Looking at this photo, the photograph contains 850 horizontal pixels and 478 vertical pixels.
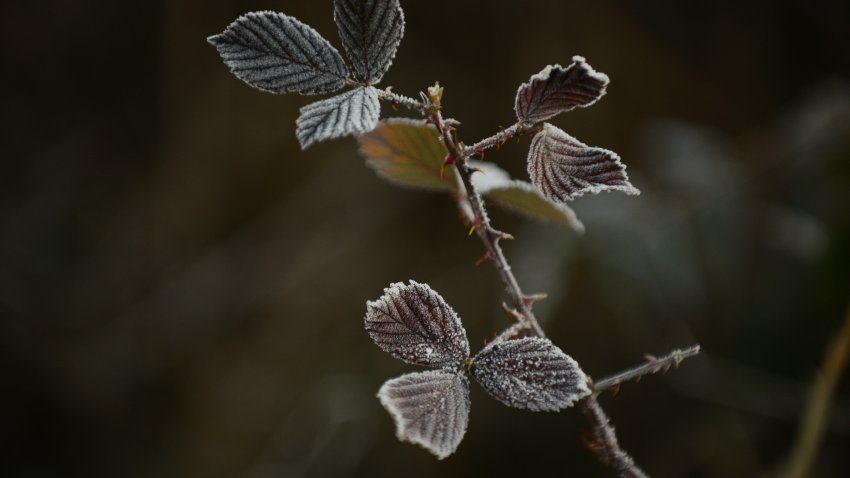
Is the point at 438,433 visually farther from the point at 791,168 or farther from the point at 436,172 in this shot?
the point at 791,168

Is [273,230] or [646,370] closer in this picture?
[646,370]

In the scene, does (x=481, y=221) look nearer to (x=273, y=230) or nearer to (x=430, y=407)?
(x=430, y=407)

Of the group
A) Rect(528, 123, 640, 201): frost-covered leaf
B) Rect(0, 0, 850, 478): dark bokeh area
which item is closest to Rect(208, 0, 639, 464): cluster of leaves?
Rect(528, 123, 640, 201): frost-covered leaf

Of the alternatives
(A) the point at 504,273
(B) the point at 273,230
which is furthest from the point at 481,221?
(B) the point at 273,230

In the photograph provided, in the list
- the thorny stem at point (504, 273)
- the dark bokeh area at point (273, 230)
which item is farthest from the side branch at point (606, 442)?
the dark bokeh area at point (273, 230)

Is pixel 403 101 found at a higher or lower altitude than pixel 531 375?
higher
